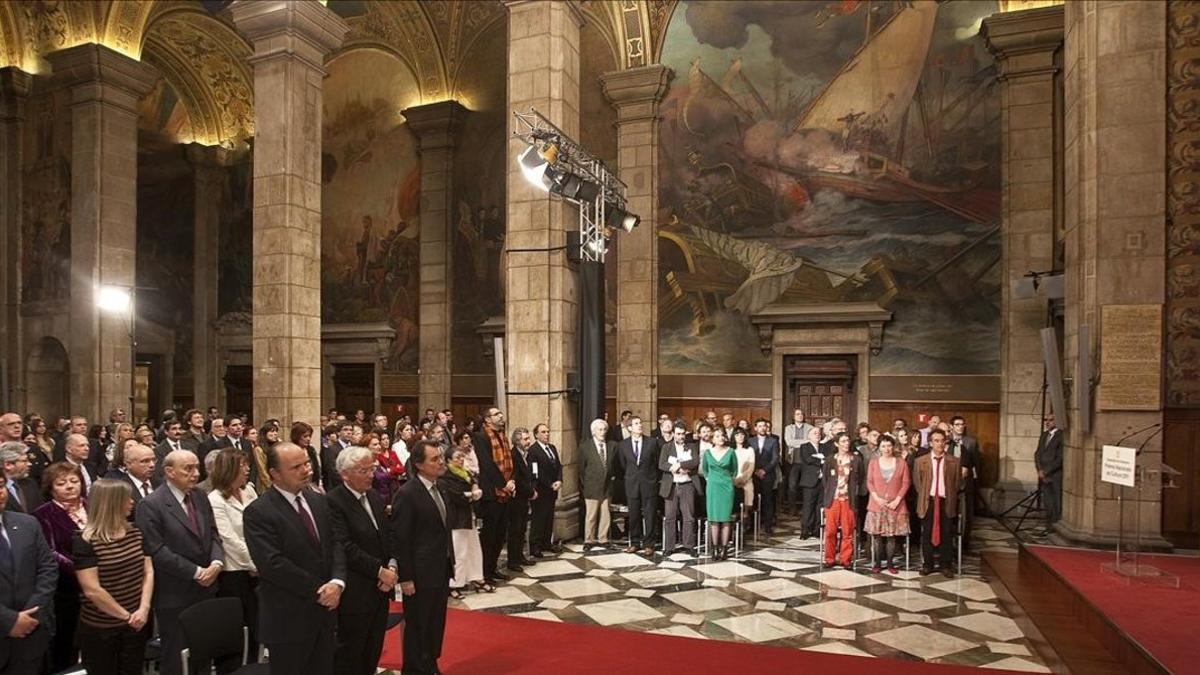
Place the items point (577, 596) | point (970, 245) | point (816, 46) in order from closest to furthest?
point (577, 596), point (970, 245), point (816, 46)

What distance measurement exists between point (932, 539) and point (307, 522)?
7.01m

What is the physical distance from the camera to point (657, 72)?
1516 cm

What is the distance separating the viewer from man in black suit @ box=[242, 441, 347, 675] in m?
3.84

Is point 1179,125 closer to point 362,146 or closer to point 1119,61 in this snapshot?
point 1119,61

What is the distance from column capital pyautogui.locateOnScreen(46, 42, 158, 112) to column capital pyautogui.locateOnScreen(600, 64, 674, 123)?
8.96 meters

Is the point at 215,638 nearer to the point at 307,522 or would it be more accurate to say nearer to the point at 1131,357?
the point at 307,522

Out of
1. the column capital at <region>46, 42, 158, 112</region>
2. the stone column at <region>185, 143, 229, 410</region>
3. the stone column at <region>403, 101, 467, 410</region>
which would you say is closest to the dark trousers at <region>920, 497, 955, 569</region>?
the stone column at <region>403, 101, 467, 410</region>

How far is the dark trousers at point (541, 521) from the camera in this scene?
9.18 meters

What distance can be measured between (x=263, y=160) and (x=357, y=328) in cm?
690

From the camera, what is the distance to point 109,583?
4.13 m

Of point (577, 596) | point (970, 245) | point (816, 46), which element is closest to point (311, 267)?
point (577, 596)

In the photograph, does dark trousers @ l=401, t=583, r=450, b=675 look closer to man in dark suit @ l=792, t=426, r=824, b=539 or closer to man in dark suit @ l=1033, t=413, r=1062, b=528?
man in dark suit @ l=792, t=426, r=824, b=539

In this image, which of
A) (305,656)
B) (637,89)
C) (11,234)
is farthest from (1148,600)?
(11,234)

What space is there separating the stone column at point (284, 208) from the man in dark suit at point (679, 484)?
5.64m
